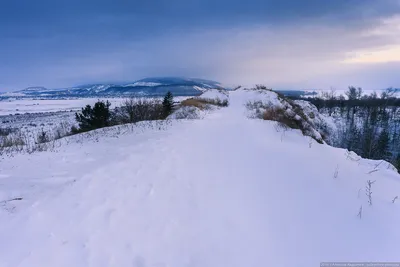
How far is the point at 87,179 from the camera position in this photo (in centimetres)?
481

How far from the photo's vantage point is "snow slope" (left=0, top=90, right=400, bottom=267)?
273 cm

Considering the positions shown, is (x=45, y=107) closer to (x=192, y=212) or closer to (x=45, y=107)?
(x=45, y=107)

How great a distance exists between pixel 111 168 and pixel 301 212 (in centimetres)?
409

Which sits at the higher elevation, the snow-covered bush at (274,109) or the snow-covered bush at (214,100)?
the snow-covered bush at (214,100)

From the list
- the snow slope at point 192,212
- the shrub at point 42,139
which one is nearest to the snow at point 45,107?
the shrub at point 42,139

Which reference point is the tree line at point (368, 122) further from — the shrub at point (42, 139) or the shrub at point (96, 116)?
the shrub at point (42, 139)

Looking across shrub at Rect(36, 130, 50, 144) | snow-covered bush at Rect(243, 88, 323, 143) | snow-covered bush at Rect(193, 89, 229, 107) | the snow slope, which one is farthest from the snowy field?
the snow slope

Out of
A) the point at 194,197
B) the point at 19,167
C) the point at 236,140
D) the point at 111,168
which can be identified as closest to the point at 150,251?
the point at 194,197

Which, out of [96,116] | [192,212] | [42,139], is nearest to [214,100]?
[96,116]

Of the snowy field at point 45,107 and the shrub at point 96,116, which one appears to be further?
the snowy field at point 45,107

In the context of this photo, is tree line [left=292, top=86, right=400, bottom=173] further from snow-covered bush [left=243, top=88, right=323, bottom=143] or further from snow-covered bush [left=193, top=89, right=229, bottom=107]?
snow-covered bush [left=193, top=89, right=229, bottom=107]

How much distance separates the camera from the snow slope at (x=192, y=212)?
2728mm

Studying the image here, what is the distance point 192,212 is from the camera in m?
3.59

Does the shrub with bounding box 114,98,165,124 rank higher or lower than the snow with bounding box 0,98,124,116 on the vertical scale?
higher
